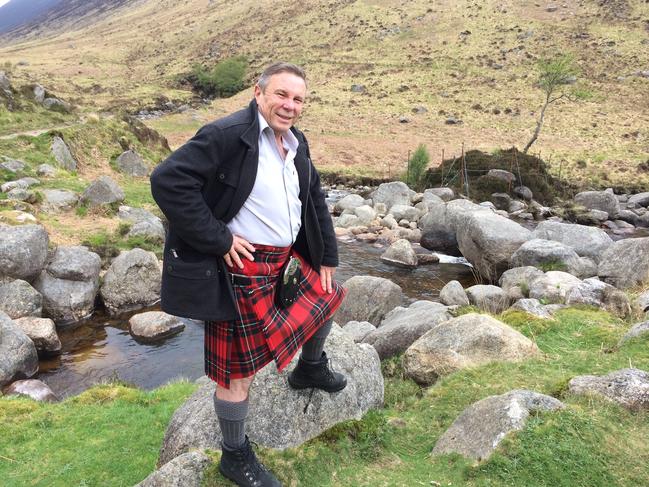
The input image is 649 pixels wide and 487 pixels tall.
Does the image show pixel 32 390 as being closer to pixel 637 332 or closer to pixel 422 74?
pixel 637 332

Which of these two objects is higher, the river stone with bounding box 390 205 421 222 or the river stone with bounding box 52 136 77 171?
the river stone with bounding box 52 136 77 171

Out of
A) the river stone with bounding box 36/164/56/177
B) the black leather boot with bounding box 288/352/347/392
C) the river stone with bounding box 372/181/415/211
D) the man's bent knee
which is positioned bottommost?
the river stone with bounding box 372/181/415/211

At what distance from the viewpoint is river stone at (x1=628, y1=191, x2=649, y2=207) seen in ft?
101

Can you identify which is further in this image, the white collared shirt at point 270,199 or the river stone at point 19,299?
the river stone at point 19,299

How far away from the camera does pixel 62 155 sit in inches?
969

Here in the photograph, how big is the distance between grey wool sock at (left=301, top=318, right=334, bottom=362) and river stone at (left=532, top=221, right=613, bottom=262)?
15.4 m

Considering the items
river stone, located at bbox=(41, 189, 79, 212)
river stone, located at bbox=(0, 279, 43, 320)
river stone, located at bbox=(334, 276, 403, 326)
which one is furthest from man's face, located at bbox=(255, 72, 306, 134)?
river stone, located at bbox=(41, 189, 79, 212)

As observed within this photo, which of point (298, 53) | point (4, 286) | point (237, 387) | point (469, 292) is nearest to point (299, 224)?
point (237, 387)

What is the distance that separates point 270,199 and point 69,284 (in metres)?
12.5

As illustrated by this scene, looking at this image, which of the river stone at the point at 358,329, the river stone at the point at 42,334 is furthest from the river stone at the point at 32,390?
the river stone at the point at 358,329

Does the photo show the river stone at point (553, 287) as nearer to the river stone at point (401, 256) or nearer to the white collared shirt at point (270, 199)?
the river stone at point (401, 256)

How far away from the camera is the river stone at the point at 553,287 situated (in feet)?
37.2

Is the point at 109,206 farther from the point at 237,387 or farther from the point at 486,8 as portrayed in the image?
the point at 486,8

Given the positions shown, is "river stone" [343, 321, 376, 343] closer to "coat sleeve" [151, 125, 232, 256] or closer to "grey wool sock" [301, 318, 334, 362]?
"grey wool sock" [301, 318, 334, 362]
